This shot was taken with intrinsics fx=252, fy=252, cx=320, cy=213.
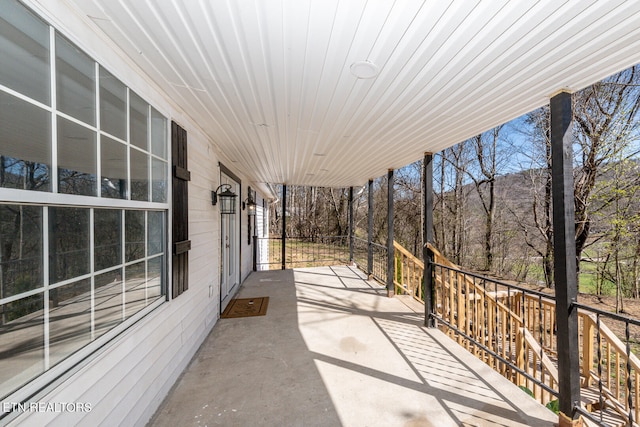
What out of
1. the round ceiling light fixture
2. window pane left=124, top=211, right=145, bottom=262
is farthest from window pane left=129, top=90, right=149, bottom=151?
the round ceiling light fixture

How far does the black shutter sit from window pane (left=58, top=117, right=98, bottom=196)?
90cm

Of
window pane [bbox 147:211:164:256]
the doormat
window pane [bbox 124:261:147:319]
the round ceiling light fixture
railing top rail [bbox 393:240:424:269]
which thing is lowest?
the doormat

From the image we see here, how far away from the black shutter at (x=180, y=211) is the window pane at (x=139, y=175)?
1.07 ft

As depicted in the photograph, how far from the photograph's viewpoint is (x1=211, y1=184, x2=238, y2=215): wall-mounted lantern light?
12.3ft

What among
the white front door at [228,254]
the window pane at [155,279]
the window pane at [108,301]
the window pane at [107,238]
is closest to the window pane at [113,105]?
the window pane at [107,238]

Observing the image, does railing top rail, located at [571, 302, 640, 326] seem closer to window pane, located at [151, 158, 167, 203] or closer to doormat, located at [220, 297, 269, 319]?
window pane, located at [151, 158, 167, 203]

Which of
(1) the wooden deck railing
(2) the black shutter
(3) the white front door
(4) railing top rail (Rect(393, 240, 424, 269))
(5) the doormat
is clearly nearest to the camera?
(2) the black shutter

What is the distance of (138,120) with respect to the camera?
1899 millimetres

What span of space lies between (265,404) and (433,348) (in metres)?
2.07

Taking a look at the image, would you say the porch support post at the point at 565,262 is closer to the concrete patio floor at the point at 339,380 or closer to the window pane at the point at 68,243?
the concrete patio floor at the point at 339,380

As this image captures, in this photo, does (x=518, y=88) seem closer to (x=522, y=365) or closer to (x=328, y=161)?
(x=328, y=161)

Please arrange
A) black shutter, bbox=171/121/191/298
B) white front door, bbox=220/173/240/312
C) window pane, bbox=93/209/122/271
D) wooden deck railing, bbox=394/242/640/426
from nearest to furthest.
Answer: window pane, bbox=93/209/122/271 < black shutter, bbox=171/121/191/298 < wooden deck railing, bbox=394/242/640/426 < white front door, bbox=220/173/240/312

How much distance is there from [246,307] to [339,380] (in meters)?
2.51

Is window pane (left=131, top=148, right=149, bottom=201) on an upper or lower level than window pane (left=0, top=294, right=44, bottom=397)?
upper
